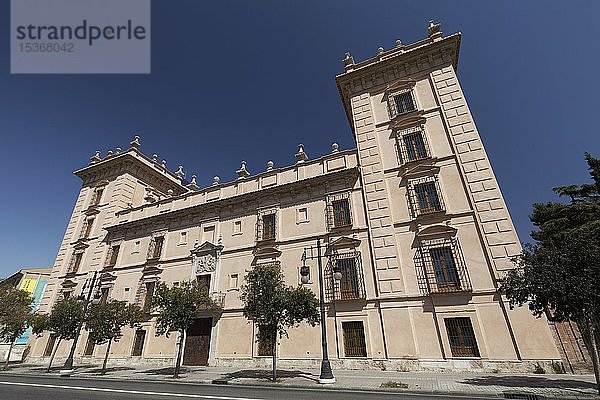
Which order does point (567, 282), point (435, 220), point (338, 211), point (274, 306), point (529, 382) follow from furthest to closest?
1. point (338, 211)
2. point (435, 220)
3. point (274, 306)
4. point (529, 382)
5. point (567, 282)

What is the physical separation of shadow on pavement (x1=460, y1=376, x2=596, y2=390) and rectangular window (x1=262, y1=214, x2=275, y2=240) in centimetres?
1357

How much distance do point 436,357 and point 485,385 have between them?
4.21 metres

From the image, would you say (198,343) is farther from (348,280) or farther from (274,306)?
(348,280)

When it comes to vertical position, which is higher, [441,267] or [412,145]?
[412,145]

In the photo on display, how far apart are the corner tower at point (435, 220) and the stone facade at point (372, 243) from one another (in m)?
0.07

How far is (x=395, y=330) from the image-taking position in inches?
613

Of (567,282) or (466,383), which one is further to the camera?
(466,383)

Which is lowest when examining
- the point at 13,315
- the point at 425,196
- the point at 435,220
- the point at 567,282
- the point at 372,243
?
the point at 567,282

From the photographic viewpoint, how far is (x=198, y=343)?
20141 mm

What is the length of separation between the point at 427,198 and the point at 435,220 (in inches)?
61.8

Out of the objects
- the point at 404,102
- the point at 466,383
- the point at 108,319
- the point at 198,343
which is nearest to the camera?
the point at 466,383

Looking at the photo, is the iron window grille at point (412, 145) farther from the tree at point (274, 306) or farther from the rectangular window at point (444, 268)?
the tree at point (274, 306)

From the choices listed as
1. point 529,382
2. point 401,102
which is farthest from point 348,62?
point 529,382

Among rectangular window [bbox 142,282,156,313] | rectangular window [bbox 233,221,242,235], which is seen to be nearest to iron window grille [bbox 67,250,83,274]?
rectangular window [bbox 142,282,156,313]
